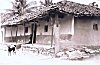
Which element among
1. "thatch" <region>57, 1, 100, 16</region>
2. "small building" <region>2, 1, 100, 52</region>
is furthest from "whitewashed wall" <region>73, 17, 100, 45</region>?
"thatch" <region>57, 1, 100, 16</region>

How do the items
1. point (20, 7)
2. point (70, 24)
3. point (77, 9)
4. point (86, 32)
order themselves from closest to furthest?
point (70, 24) → point (77, 9) → point (86, 32) → point (20, 7)

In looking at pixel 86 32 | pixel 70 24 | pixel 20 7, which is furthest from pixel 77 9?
pixel 20 7

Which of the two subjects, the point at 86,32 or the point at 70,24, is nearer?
the point at 70,24

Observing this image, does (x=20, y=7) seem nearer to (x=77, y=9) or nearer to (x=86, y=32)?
(x=77, y=9)

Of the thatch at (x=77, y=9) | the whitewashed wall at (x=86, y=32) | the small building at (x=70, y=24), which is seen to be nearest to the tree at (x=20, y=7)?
the small building at (x=70, y=24)

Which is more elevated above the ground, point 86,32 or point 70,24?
point 70,24

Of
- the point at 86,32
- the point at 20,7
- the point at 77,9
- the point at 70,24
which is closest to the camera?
the point at 70,24

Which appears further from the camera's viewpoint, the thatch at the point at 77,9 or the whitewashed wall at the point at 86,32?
the whitewashed wall at the point at 86,32

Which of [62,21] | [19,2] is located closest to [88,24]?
[62,21]

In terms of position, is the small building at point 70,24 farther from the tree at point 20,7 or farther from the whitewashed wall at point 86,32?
the tree at point 20,7

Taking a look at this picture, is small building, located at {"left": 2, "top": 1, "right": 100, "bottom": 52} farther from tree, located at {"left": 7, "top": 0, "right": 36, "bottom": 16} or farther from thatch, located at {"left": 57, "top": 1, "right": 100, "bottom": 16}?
tree, located at {"left": 7, "top": 0, "right": 36, "bottom": 16}

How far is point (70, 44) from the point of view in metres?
16.7

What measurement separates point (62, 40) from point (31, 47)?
2.72 metres

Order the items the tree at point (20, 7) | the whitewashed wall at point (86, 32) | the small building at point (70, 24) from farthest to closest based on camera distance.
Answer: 1. the tree at point (20, 7)
2. the whitewashed wall at point (86, 32)
3. the small building at point (70, 24)
